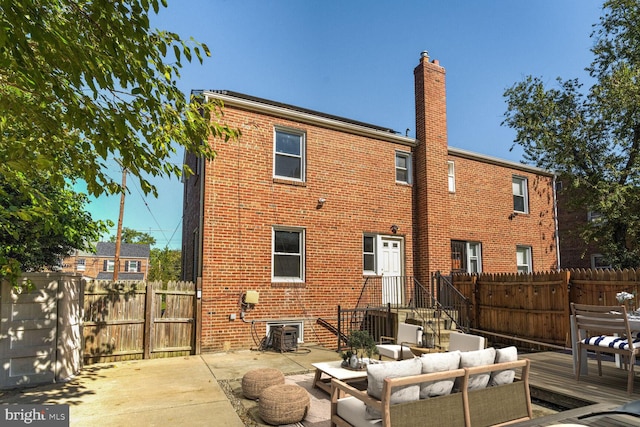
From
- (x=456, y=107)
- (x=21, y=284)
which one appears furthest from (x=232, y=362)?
(x=456, y=107)

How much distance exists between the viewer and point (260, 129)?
10320 millimetres

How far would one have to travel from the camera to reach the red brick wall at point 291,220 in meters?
9.39

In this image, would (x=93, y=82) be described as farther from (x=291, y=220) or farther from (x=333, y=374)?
(x=291, y=220)

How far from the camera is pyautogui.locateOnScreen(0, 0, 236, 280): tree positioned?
3.30m

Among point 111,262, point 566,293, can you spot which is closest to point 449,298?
point 566,293

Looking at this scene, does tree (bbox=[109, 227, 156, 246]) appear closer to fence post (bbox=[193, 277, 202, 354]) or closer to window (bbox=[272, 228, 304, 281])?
window (bbox=[272, 228, 304, 281])

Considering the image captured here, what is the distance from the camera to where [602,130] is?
15.5 meters

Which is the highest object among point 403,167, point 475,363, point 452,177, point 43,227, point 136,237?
point 136,237

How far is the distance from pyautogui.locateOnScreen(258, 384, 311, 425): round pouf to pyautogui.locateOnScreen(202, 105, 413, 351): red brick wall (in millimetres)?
4891

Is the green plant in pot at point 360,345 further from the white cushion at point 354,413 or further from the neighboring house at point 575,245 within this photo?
the neighboring house at point 575,245

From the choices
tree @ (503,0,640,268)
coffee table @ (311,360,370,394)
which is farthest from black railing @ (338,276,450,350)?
tree @ (503,0,640,268)

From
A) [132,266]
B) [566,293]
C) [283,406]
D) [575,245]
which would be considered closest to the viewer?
[283,406]

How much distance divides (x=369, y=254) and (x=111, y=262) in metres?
46.5

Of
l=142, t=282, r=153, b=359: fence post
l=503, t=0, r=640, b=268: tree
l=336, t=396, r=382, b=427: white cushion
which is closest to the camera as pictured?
l=336, t=396, r=382, b=427: white cushion
